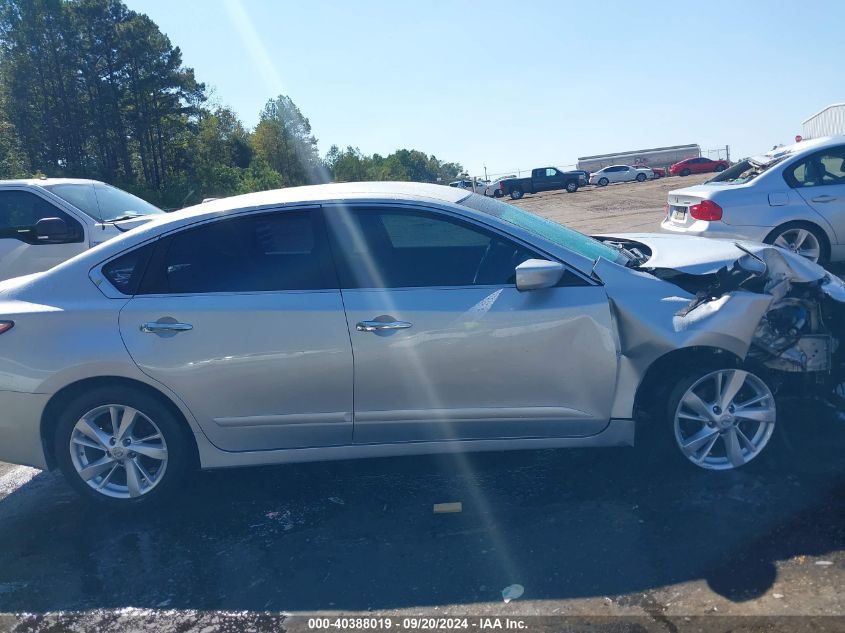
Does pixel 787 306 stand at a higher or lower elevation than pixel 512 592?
higher

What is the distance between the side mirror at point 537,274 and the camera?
3865 mm

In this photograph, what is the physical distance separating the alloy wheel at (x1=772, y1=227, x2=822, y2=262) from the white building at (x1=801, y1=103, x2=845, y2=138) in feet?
46.5

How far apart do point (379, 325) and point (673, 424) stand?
1.66 metres

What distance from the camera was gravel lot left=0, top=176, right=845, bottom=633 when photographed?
3145 millimetres

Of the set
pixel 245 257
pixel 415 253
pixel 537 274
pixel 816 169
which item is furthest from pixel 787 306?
pixel 816 169

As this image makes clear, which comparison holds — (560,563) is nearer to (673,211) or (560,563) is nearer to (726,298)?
(726,298)

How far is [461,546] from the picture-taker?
3635mm

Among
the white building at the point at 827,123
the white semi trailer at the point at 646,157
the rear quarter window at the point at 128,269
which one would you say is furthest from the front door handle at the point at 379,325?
the white semi trailer at the point at 646,157

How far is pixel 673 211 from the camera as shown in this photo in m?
9.13

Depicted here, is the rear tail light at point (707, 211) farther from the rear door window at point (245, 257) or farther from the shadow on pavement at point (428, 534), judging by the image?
the rear door window at point (245, 257)

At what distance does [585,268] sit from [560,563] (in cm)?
153

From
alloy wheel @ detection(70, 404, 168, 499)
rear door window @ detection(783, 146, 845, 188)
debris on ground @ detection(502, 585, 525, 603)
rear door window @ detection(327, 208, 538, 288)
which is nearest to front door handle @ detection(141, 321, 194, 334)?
alloy wheel @ detection(70, 404, 168, 499)

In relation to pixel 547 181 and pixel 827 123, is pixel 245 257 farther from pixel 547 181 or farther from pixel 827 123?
pixel 547 181

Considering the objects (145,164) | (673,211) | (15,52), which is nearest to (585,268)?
(673,211)
